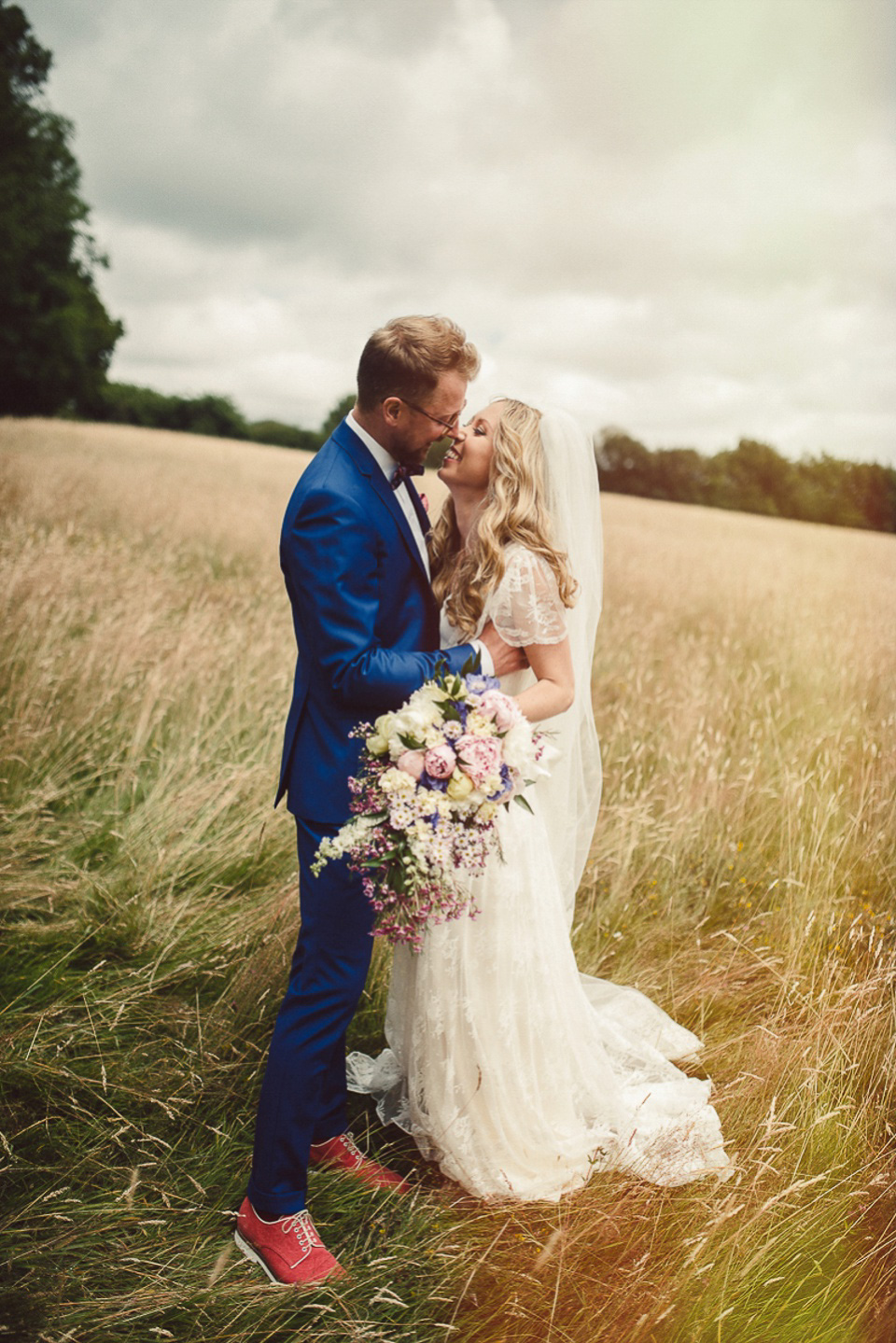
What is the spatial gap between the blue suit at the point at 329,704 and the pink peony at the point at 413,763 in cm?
20

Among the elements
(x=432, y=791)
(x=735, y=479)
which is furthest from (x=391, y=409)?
(x=735, y=479)

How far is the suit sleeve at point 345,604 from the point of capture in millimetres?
2010

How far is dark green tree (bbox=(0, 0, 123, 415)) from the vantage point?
24984 mm

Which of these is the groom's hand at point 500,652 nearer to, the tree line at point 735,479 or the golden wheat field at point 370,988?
the golden wheat field at point 370,988

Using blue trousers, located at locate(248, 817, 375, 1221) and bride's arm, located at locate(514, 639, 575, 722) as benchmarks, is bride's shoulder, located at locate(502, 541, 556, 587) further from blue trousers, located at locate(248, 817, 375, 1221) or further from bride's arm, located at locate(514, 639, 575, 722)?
blue trousers, located at locate(248, 817, 375, 1221)

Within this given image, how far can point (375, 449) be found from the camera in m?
2.19

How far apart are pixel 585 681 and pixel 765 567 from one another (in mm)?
10464

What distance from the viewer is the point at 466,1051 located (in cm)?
247

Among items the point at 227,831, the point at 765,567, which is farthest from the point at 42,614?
the point at 765,567

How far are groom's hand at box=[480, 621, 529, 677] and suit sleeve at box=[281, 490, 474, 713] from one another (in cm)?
39

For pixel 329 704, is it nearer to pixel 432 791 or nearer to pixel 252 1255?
pixel 432 791

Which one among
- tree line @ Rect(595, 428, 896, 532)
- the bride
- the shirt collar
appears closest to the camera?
the shirt collar

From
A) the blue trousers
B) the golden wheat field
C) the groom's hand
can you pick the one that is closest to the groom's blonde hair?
the groom's hand

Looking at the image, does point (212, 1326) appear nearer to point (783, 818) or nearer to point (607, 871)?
point (607, 871)
